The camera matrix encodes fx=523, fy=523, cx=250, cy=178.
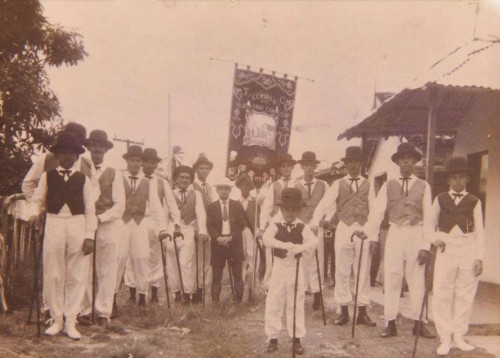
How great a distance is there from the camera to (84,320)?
17.0 ft

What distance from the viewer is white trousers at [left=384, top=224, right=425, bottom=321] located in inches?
206

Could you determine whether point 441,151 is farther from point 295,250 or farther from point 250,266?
point 295,250

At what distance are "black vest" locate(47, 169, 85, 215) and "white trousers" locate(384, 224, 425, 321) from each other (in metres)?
3.08

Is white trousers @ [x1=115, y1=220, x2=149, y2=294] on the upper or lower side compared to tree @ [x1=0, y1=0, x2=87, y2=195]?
lower

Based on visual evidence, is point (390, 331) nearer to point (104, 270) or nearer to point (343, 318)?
point (343, 318)

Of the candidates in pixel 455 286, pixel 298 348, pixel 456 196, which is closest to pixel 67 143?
pixel 298 348

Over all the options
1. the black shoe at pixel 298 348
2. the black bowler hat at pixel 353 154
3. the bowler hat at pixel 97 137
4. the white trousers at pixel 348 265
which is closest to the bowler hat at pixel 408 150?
the black bowler hat at pixel 353 154

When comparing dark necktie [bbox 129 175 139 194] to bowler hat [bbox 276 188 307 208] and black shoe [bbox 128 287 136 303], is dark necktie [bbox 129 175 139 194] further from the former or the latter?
bowler hat [bbox 276 188 307 208]

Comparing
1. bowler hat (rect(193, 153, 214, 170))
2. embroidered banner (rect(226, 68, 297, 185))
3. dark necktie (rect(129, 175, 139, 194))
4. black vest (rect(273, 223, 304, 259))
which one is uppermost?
embroidered banner (rect(226, 68, 297, 185))

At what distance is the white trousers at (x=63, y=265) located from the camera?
4.69 meters

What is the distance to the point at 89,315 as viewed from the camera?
531 centimetres

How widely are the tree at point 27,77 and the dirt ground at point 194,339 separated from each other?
1701mm

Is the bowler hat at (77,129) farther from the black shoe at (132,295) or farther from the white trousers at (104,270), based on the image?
the black shoe at (132,295)

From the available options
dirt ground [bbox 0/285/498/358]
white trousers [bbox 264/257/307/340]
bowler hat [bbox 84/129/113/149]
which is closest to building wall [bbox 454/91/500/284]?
dirt ground [bbox 0/285/498/358]
